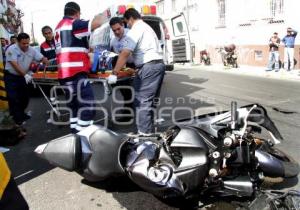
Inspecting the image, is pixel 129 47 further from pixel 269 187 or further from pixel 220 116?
pixel 269 187

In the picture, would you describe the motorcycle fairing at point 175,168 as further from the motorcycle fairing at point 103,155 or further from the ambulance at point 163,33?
the ambulance at point 163,33

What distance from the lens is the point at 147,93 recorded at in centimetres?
475

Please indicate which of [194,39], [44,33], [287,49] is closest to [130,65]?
[44,33]

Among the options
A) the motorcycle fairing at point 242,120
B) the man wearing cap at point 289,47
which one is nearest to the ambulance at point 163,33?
the man wearing cap at point 289,47

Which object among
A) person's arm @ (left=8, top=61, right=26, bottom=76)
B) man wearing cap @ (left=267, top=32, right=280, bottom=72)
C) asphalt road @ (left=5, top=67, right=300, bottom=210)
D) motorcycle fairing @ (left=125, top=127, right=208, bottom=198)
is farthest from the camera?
man wearing cap @ (left=267, top=32, right=280, bottom=72)

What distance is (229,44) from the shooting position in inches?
682

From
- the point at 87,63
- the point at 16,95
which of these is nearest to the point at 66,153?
the point at 87,63

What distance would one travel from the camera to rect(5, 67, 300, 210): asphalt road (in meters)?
3.38

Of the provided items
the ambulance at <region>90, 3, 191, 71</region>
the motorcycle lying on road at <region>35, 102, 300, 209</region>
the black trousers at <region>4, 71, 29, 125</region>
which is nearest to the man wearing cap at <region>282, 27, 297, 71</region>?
the ambulance at <region>90, 3, 191, 71</region>

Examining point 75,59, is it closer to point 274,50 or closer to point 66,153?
point 66,153

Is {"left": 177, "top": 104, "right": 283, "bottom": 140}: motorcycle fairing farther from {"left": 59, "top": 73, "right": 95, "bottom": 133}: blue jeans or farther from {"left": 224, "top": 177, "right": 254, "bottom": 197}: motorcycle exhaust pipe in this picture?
{"left": 59, "top": 73, "right": 95, "bottom": 133}: blue jeans

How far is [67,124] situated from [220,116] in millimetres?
4011

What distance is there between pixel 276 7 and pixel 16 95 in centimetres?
1191

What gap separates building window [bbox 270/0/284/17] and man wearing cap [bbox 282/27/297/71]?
1.79m
